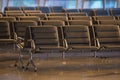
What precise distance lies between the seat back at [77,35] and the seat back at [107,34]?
0.74 feet

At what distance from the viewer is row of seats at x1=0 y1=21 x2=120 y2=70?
7.26 metres

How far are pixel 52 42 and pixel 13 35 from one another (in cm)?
139

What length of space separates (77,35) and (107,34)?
0.62 m

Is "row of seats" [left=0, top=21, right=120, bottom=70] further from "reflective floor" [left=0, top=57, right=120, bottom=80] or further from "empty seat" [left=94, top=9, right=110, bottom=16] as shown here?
"empty seat" [left=94, top=9, right=110, bottom=16]

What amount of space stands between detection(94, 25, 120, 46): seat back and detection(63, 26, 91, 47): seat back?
0.23m

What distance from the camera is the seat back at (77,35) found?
7.68m

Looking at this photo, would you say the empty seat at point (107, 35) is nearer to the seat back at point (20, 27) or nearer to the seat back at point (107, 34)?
the seat back at point (107, 34)

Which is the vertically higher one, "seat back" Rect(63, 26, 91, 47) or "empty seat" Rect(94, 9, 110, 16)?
"empty seat" Rect(94, 9, 110, 16)

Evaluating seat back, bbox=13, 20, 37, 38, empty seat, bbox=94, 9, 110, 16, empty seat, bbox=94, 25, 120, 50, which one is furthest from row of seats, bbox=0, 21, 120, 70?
empty seat, bbox=94, 9, 110, 16

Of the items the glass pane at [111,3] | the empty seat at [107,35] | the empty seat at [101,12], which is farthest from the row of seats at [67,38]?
the glass pane at [111,3]

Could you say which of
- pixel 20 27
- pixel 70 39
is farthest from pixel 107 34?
pixel 20 27

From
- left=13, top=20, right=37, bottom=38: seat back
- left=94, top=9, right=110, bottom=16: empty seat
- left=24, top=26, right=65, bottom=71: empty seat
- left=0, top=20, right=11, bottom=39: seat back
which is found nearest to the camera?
left=24, top=26, right=65, bottom=71: empty seat

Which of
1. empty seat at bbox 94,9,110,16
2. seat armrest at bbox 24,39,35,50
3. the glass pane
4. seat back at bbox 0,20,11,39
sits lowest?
seat armrest at bbox 24,39,35,50

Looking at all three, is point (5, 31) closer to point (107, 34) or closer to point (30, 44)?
point (30, 44)
